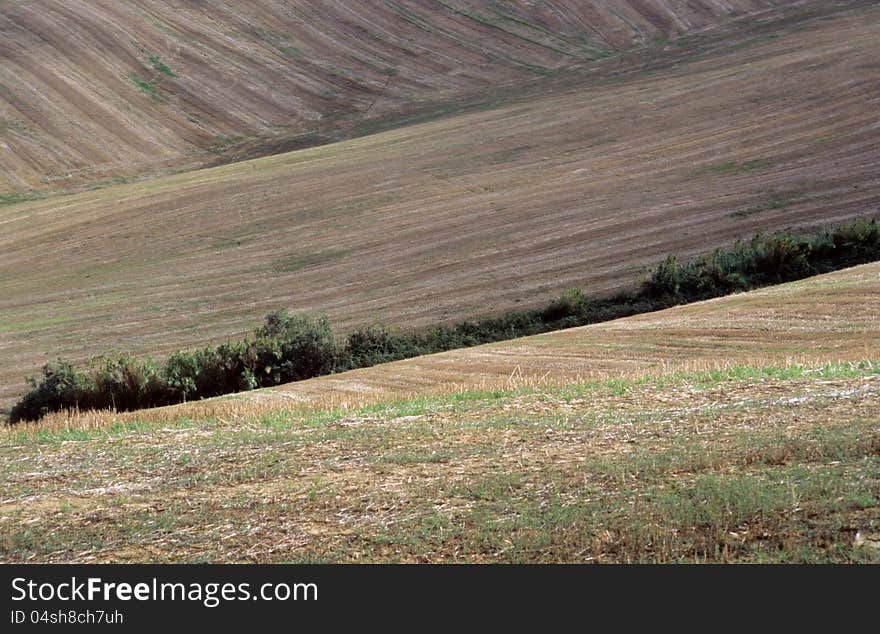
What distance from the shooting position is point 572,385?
17.4 meters

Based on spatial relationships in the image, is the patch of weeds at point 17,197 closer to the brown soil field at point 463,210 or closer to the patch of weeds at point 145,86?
the brown soil field at point 463,210

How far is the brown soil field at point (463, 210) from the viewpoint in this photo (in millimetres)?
35031

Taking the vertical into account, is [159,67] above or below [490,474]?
above

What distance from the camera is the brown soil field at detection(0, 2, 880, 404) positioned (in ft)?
115

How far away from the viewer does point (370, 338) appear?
96.5ft

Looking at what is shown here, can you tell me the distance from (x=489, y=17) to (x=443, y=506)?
73.0m

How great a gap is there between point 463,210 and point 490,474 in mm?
33743

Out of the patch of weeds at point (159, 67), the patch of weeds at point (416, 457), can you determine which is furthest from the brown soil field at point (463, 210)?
the patch of weeds at point (416, 457)

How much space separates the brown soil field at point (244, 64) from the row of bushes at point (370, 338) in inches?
1417

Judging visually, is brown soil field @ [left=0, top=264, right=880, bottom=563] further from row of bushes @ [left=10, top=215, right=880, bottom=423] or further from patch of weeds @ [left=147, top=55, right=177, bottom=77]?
patch of weeds @ [left=147, top=55, right=177, bottom=77]

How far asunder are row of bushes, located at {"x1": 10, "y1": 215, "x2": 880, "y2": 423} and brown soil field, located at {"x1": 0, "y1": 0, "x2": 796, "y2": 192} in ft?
118

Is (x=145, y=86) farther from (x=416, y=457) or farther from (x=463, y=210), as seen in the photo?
(x=416, y=457)

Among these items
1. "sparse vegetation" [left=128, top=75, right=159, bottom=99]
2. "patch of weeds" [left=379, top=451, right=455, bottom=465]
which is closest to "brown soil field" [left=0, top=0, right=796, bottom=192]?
"sparse vegetation" [left=128, top=75, right=159, bottom=99]

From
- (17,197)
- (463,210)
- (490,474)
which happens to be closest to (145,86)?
(17,197)
